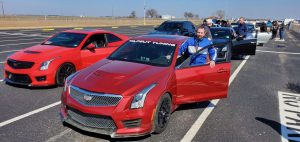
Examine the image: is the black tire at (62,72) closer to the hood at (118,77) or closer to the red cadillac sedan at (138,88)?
the red cadillac sedan at (138,88)

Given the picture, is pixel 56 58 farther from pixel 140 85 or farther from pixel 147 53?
pixel 140 85

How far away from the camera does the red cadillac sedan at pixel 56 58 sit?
7.01m

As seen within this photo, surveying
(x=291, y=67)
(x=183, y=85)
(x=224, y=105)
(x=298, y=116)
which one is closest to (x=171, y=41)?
(x=183, y=85)

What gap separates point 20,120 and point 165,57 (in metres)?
2.80

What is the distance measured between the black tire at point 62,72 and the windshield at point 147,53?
205 centimetres

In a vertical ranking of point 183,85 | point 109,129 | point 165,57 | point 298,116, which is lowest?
point 298,116

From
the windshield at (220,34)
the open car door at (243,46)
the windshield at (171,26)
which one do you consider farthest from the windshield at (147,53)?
the windshield at (171,26)

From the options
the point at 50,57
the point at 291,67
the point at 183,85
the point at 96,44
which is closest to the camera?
the point at 183,85

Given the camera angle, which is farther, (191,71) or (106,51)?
(106,51)

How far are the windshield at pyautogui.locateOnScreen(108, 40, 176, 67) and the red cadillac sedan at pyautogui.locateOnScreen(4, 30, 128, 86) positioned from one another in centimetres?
205

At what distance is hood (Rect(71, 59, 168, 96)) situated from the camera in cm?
438

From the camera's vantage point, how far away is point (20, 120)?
208 inches

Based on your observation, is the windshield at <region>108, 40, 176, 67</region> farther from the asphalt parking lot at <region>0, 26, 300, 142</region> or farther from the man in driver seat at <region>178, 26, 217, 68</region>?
the asphalt parking lot at <region>0, 26, 300, 142</region>

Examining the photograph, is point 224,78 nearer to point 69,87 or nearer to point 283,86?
point 69,87
